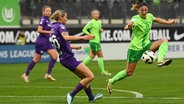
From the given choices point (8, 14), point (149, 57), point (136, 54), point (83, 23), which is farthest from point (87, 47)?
point (149, 57)

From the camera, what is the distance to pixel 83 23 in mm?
37750

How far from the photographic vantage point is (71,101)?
13664 millimetres

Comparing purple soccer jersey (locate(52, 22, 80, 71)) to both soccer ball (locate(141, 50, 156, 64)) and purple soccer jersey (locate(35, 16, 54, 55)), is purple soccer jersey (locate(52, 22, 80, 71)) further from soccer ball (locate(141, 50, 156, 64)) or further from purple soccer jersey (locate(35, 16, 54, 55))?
purple soccer jersey (locate(35, 16, 54, 55))

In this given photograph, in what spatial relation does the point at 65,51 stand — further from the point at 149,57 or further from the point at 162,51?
the point at 162,51

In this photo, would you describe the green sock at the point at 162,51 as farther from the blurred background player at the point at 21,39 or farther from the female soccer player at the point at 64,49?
the blurred background player at the point at 21,39

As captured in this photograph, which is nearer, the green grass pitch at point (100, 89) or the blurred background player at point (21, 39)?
the green grass pitch at point (100, 89)

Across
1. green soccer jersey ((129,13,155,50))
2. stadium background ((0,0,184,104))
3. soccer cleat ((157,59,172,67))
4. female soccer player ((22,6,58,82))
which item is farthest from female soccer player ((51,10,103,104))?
female soccer player ((22,6,58,82))

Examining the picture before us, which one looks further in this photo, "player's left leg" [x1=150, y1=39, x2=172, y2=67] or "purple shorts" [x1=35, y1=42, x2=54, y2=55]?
"purple shorts" [x1=35, y1=42, x2=54, y2=55]

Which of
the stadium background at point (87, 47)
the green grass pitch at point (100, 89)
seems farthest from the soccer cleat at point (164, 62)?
the stadium background at point (87, 47)

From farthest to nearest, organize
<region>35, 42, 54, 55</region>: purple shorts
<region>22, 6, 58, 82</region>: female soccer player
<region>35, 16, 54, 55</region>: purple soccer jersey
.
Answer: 1. <region>35, 42, 54, 55</region>: purple shorts
2. <region>35, 16, 54, 55</region>: purple soccer jersey
3. <region>22, 6, 58, 82</region>: female soccer player

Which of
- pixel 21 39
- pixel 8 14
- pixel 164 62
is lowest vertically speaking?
pixel 21 39

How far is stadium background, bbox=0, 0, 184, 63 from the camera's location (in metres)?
34.1

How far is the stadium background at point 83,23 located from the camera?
34128 mm

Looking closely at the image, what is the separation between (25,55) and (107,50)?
4.88 m
